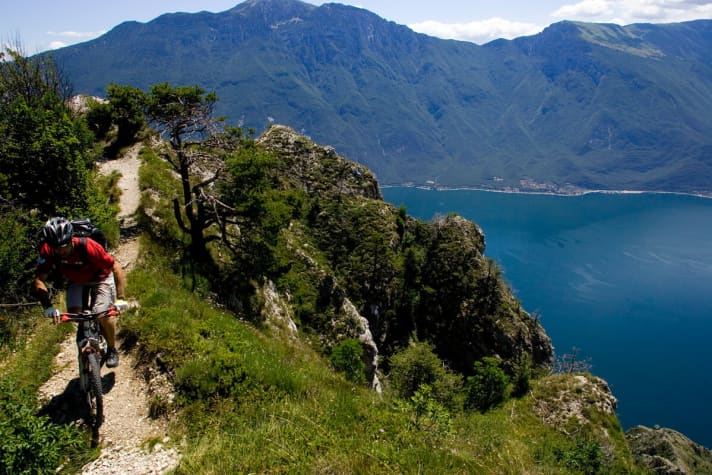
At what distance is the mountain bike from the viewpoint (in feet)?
23.4

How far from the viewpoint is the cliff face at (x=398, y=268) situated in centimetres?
5275

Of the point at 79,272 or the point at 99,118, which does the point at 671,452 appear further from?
the point at 99,118

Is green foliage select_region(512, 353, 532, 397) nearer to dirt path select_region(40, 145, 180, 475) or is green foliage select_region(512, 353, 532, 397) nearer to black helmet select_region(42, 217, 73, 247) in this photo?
dirt path select_region(40, 145, 180, 475)

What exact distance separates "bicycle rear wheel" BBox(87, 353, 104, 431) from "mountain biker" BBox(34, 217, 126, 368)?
96 cm

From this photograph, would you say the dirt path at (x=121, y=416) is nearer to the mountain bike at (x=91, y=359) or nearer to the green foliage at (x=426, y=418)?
the mountain bike at (x=91, y=359)

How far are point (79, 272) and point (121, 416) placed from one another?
3.03 metres

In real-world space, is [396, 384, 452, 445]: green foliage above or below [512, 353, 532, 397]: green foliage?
above

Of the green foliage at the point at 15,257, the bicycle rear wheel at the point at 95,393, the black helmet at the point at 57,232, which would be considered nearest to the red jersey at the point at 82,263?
the black helmet at the point at 57,232

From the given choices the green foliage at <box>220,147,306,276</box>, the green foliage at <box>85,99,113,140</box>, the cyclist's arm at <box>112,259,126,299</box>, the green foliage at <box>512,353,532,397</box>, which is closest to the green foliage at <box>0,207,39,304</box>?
the cyclist's arm at <box>112,259,126,299</box>

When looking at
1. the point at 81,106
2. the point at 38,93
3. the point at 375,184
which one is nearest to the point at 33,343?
the point at 38,93

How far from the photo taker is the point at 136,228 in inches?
719

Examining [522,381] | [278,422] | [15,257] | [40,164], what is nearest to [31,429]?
[278,422]

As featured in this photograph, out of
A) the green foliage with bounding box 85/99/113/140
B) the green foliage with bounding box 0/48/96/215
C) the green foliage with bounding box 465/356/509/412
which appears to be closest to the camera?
the green foliage with bounding box 0/48/96/215

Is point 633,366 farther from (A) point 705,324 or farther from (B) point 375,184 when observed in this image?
(B) point 375,184
